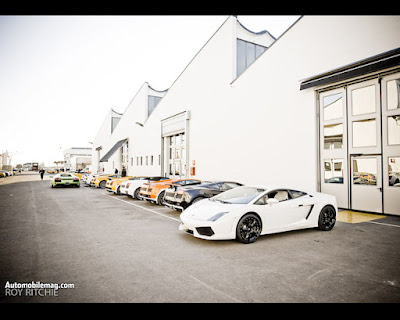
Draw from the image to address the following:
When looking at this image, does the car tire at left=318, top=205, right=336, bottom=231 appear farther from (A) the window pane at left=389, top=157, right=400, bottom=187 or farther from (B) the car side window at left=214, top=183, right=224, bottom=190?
(B) the car side window at left=214, top=183, right=224, bottom=190

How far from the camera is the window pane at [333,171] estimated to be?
10.3 meters

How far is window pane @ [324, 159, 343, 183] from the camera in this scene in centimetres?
1031

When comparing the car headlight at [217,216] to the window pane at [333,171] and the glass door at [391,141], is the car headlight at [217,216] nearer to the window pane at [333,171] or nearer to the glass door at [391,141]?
the glass door at [391,141]

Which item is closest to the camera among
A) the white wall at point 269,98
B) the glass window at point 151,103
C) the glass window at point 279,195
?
the glass window at point 279,195

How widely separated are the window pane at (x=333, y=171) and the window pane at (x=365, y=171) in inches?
20.8

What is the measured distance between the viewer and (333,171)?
416 inches

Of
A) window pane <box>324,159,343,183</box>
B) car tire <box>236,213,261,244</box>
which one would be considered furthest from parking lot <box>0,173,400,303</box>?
window pane <box>324,159,343,183</box>

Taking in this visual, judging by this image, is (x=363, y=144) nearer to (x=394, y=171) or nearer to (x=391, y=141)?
(x=391, y=141)

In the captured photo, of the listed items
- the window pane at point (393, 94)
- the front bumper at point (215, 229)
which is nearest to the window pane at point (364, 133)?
the window pane at point (393, 94)

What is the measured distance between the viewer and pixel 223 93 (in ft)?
55.7

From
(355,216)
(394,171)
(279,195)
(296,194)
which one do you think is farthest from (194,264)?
(394,171)
